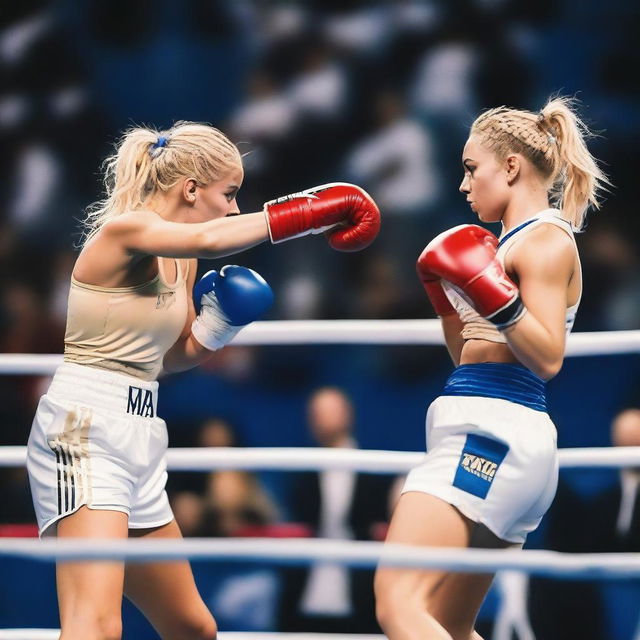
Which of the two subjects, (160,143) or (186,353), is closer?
(160,143)

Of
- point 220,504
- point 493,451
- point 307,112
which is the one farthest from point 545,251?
point 307,112

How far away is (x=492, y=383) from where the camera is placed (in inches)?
68.8

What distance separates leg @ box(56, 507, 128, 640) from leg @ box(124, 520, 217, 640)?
0.15 meters

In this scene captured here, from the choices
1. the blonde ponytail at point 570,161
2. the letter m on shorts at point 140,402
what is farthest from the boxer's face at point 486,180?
the letter m on shorts at point 140,402

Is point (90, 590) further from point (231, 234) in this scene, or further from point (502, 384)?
Answer: point (502, 384)

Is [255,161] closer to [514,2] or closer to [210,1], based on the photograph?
[210,1]

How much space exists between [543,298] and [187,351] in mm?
777

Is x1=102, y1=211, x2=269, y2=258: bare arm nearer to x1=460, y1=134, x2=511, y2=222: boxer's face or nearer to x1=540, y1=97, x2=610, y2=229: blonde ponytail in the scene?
x1=460, y1=134, x2=511, y2=222: boxer's face

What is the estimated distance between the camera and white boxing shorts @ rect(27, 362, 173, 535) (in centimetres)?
180

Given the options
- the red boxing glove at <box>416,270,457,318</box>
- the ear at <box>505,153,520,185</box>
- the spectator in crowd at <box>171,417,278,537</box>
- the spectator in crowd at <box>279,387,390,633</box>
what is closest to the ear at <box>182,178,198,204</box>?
the red boxing glove at <box>416,270,457,318</box>

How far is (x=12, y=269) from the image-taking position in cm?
433

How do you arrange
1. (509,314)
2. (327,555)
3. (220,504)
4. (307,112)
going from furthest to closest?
1. (307,112)
2. (220,504)
3. (509,314)
4. (327,555)

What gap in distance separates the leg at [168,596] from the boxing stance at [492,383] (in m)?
0.44

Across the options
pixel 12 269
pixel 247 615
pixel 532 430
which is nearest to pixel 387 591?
pixel 532 430
